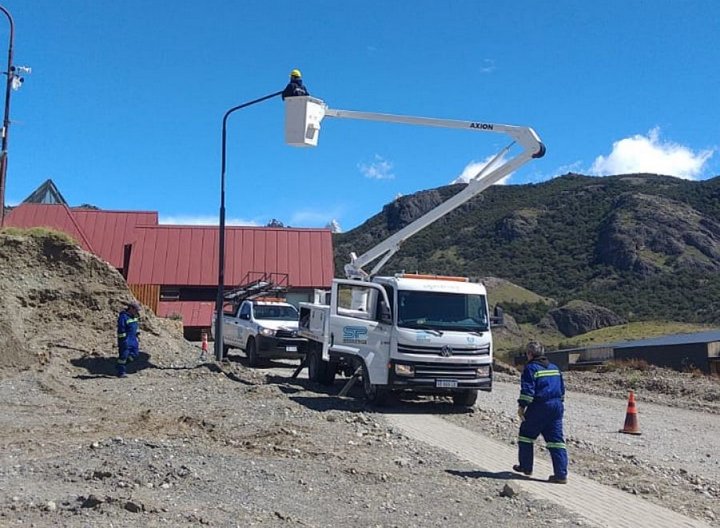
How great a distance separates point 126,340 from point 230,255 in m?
29.1

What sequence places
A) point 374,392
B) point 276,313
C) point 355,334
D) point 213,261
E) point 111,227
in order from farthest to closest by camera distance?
point 111,227, point 213,261, point 276,313, point 355,334, point 374,392

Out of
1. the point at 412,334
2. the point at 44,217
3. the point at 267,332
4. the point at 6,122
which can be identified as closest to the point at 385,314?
the point at 412,334

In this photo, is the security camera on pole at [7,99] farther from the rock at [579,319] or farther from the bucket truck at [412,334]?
the rock at [579,319]

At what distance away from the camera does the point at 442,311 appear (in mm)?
15453

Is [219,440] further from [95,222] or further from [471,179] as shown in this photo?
[95,222]

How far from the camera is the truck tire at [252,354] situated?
74.5ft

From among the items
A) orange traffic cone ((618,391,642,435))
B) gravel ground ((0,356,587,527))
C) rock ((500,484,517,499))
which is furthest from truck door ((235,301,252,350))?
rock ((500,484,517,499))

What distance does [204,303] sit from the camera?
4316cm

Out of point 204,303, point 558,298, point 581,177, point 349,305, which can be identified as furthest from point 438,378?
point 581,177

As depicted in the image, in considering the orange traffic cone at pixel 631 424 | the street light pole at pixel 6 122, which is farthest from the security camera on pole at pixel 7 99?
the orange traffic cone at pixel 631 424

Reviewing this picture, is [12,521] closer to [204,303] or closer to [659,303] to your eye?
[204,303]

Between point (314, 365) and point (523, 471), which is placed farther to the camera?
point (314, 365)

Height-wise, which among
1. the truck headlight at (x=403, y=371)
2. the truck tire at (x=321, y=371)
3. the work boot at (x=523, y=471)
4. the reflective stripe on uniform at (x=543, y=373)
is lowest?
the work boot at (x=523, y=471)

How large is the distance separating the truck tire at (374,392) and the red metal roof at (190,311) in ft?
87.9
